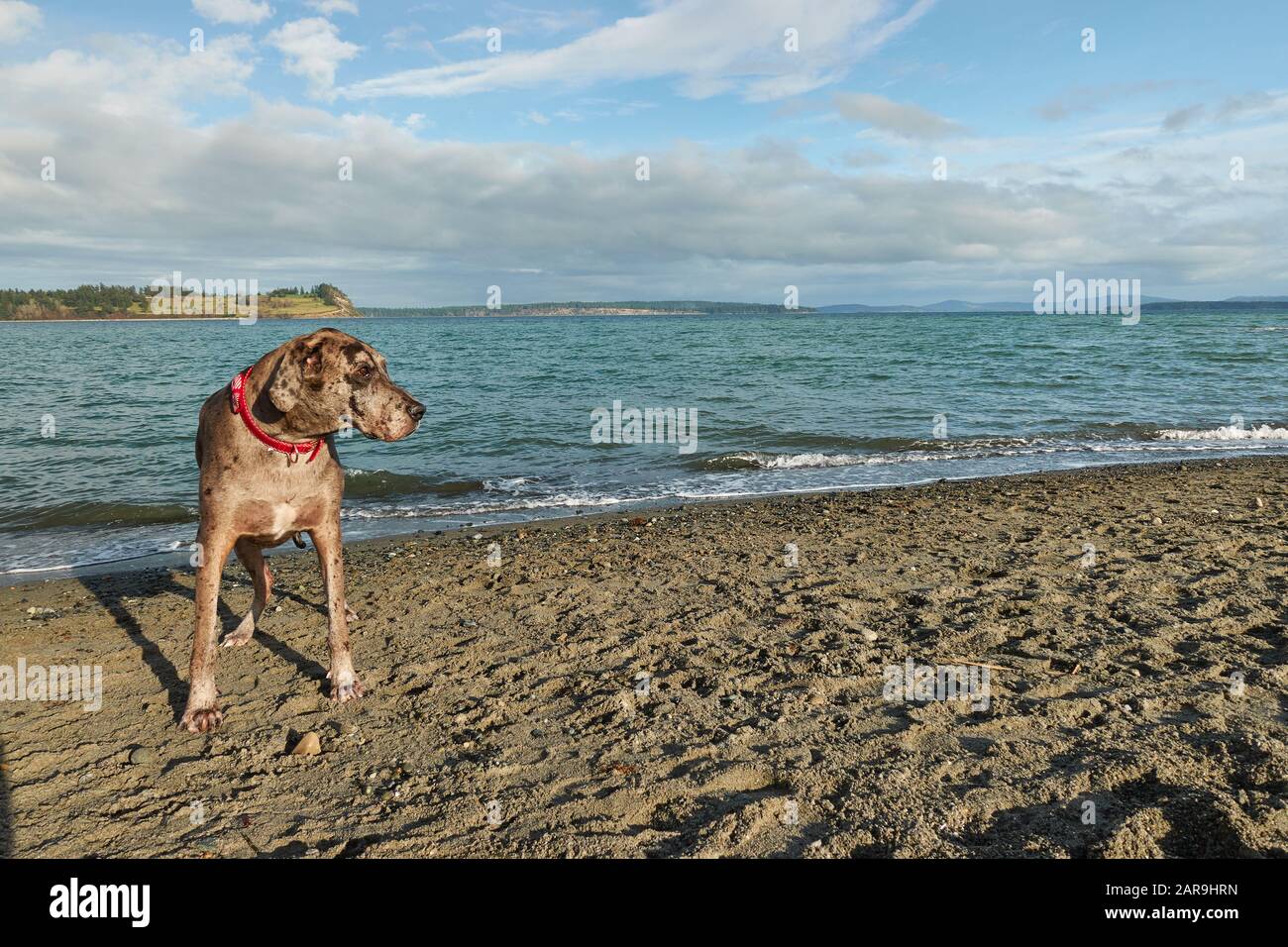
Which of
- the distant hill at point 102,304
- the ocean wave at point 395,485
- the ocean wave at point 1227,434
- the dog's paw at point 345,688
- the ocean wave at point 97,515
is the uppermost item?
the distant hill at point 102,304

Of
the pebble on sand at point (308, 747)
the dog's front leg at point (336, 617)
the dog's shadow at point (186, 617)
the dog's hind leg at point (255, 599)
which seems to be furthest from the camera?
the dog's hind leg at point (255, 599)

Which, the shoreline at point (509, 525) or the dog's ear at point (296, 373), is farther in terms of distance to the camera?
the shoreline at point (509, 525)

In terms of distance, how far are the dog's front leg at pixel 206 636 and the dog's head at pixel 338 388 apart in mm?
927

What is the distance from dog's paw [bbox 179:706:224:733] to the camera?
4.26 metres

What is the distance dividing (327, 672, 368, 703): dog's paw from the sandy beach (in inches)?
4.5

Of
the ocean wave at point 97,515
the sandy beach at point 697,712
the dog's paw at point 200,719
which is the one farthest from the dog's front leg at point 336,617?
the ocean wave at point 97,515

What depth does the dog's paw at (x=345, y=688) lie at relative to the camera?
15.2 feet

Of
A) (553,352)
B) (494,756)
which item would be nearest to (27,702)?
(494,756)

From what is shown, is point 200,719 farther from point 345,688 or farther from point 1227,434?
point 1227,434

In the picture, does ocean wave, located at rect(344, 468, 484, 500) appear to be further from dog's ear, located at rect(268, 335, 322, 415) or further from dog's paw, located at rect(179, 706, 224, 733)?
dog's ear, located at rect(268, 335, 322, 415)

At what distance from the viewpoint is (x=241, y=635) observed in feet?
18.4

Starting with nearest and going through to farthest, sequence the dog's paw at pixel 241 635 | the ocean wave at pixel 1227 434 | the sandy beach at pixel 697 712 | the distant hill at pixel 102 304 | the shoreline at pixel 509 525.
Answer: the sandy beach at pixel 697 712, the dog's paw at pixel 241 635, the shoreline at pixel 509 525, the ocean wave at pixel 1227 434, the distant hill at pixel 102 304

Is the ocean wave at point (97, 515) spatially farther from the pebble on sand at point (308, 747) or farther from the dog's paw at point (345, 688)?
the pebble on sand at point (308, 747)

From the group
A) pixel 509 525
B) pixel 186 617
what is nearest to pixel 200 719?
pixel 186 617
